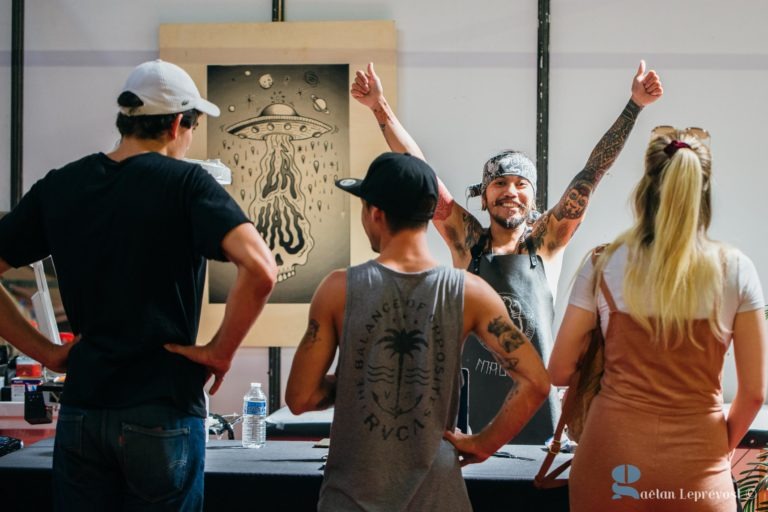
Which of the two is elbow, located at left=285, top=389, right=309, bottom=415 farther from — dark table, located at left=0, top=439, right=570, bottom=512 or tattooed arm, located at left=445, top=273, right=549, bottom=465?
dark table, located at left=0, top=439, right=570, bottom=512

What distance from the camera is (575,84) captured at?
13.9ft

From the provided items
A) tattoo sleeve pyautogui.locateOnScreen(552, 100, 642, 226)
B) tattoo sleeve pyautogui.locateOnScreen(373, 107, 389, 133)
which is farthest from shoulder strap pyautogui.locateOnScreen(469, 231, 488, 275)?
tattoo sleeve pyautogui.locateOnScreen(373, 107, 389, 133)

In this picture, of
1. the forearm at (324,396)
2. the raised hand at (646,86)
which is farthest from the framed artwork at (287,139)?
the forearm at (324,396)

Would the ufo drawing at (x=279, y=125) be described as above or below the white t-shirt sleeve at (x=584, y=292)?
above

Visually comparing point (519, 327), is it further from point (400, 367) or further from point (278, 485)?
point (400, 367)

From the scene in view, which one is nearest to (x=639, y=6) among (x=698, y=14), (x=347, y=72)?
(x=698, y=14)

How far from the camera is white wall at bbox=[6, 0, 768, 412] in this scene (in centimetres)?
421

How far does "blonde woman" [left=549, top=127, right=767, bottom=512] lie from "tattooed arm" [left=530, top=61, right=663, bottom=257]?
1.10 metres

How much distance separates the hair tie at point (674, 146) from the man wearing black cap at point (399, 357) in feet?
1.71

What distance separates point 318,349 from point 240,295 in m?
0.19

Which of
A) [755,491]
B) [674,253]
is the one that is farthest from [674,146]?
[755,491]

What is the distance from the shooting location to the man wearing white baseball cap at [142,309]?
1629 mm

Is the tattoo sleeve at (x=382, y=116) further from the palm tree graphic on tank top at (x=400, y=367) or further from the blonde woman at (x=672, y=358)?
the palm tree graphic on tank top at (x=400, y=367)

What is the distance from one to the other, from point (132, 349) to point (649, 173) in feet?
3.75
